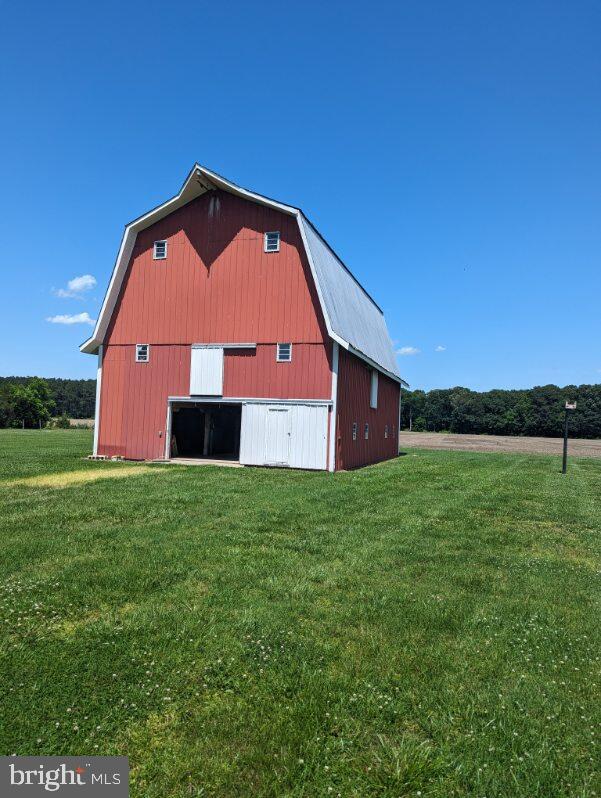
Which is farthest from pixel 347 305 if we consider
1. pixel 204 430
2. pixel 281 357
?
pixel 204 430

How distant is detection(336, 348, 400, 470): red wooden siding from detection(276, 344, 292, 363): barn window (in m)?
1.79

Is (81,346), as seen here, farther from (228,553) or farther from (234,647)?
(234,647)

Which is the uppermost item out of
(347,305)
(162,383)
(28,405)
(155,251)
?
(155,251)

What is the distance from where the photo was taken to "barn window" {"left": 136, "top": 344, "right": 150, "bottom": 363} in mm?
19516

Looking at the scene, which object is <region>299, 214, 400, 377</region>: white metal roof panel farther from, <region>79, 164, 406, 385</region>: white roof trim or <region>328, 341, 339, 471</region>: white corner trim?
<region>328, 341, 339, 471</region>: white corner trim

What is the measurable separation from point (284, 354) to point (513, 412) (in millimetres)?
83024

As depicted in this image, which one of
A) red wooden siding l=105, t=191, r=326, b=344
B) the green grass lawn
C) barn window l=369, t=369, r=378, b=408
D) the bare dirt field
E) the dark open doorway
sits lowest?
the bare dirt field

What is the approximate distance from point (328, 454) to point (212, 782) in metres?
14.6

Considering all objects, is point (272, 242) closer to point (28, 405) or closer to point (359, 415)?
point (359, 415)

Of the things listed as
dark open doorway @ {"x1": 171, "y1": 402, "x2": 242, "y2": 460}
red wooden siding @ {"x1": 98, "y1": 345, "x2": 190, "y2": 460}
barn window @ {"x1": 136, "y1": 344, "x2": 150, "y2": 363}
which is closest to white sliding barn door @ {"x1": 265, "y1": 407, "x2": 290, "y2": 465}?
dark open doorway @ {"x1": 171, "y1": 402, "x2": 242, "y2": 460}

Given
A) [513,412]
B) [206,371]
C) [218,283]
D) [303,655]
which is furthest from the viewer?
[513,412]

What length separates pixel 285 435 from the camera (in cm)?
1761

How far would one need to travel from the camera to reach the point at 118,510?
8906 mm

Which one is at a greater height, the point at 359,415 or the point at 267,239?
the point at 267,239
